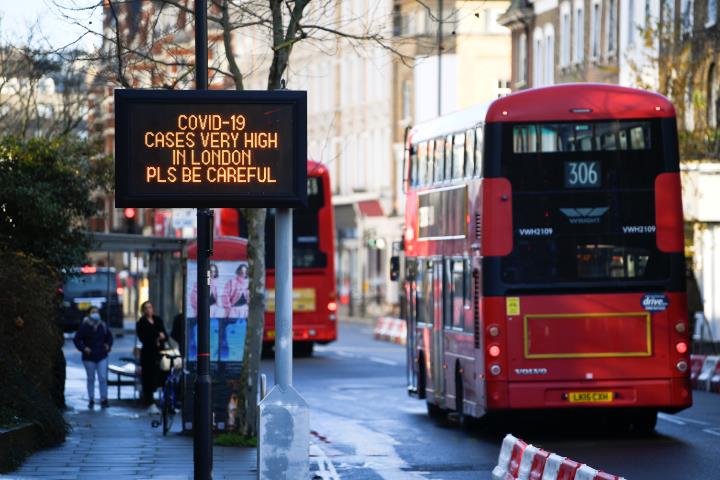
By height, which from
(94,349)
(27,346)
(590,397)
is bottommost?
(590,397)

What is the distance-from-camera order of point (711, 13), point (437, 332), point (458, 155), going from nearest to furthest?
point (458, 155)
point (437, 332)
point (711, 13)

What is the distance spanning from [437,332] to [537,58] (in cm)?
3852

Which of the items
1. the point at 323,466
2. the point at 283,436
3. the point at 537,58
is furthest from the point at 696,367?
the point at 537,58

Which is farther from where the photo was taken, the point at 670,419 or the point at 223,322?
the point at 670,419

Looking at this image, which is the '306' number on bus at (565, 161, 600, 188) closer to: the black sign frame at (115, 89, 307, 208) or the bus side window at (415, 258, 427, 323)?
the bus side window at (415, 258, 427, 323)

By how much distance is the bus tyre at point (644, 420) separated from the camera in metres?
24.3

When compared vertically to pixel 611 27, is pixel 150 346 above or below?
below

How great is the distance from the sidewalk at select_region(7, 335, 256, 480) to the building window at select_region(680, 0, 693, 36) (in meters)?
19.4

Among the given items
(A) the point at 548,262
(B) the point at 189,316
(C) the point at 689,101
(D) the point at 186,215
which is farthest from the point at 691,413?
(D) the point at 186,215

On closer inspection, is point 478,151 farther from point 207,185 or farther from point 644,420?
point 207,185

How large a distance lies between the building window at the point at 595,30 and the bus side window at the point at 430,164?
30120mm

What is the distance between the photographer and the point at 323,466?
68.6 ft

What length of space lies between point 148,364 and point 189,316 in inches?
241

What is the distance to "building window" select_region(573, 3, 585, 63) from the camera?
58781 millimetres
